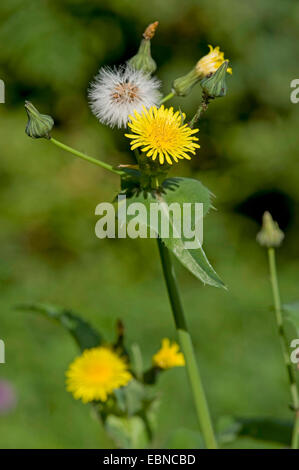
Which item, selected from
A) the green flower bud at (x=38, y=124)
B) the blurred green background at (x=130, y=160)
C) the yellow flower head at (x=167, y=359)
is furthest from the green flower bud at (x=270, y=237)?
the blurred green background at (x=130, y=160)

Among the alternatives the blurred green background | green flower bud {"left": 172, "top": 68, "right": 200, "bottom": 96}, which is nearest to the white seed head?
green flower bud {"left": 172, "top": 68, "right": 200, "bottom": 96}

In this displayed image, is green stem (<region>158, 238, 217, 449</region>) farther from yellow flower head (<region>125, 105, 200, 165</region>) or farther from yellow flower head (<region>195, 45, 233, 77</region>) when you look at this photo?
yellow flower head (<region>195, 45, 233, 77</region>)

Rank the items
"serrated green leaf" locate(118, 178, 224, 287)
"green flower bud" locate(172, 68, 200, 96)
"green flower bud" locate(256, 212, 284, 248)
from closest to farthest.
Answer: "serrated green leaf" locate(118, 178, 224, 287) < "green flower bud" locate(172, 68, 200, 96) < "green flower bud" locate(256, 212, 284, 248)

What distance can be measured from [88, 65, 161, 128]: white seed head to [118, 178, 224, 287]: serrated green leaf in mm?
81

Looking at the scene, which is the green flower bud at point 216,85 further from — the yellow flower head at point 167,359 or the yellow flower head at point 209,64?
the yellow flower head at point 167,359

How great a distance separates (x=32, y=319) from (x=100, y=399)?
3.95ft

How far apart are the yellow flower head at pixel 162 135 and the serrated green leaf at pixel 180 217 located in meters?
0.03

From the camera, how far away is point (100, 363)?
69 centimetres

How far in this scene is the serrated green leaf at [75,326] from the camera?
70 centimetres

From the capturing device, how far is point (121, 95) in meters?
0.62

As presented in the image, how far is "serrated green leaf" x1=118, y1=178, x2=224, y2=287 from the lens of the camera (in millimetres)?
503

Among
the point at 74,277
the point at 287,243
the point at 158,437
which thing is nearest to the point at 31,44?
the point at 74,277
